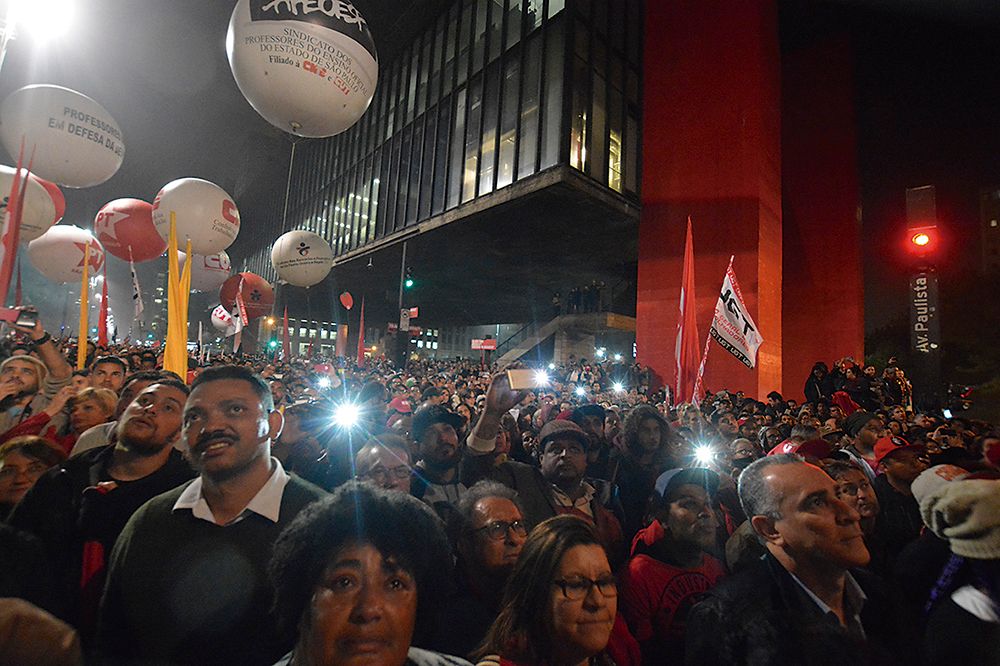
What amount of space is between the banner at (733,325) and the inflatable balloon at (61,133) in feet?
28.9

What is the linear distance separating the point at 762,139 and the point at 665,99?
2950 mm

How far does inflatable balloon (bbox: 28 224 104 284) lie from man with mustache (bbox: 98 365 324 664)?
8880 millimetres

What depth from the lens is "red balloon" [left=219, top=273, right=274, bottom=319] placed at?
33.6 ft

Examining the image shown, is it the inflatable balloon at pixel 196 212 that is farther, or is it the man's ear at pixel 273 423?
the inflatable balloon at pixel 196 212

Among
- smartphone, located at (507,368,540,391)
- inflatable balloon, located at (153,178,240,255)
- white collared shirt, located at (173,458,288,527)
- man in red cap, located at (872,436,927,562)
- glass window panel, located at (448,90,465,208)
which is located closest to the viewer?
white collared shirt, located at (173,458,288,527)

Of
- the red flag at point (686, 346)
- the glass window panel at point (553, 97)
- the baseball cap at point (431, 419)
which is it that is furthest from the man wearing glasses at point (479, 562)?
the glass window panel at point (553, 97)

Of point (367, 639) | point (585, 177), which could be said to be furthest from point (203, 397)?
point (585, 177)

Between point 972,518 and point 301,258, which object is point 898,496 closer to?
point 972,518

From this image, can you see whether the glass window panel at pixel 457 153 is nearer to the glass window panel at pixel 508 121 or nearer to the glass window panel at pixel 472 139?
the glass window panel at pixel 472 139

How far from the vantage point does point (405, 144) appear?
22750mm

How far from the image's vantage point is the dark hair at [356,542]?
1.54 m

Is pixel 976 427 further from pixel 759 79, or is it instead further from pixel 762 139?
pixel 759 79

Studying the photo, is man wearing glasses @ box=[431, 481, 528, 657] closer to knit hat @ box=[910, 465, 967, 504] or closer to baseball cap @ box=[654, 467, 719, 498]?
baseball cap @ box=[654, 467, 719, 498]

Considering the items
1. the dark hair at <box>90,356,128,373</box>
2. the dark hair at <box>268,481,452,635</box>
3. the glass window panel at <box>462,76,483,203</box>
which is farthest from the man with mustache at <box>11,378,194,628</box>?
the glass window panel at <box>462,76,483,203</box>
